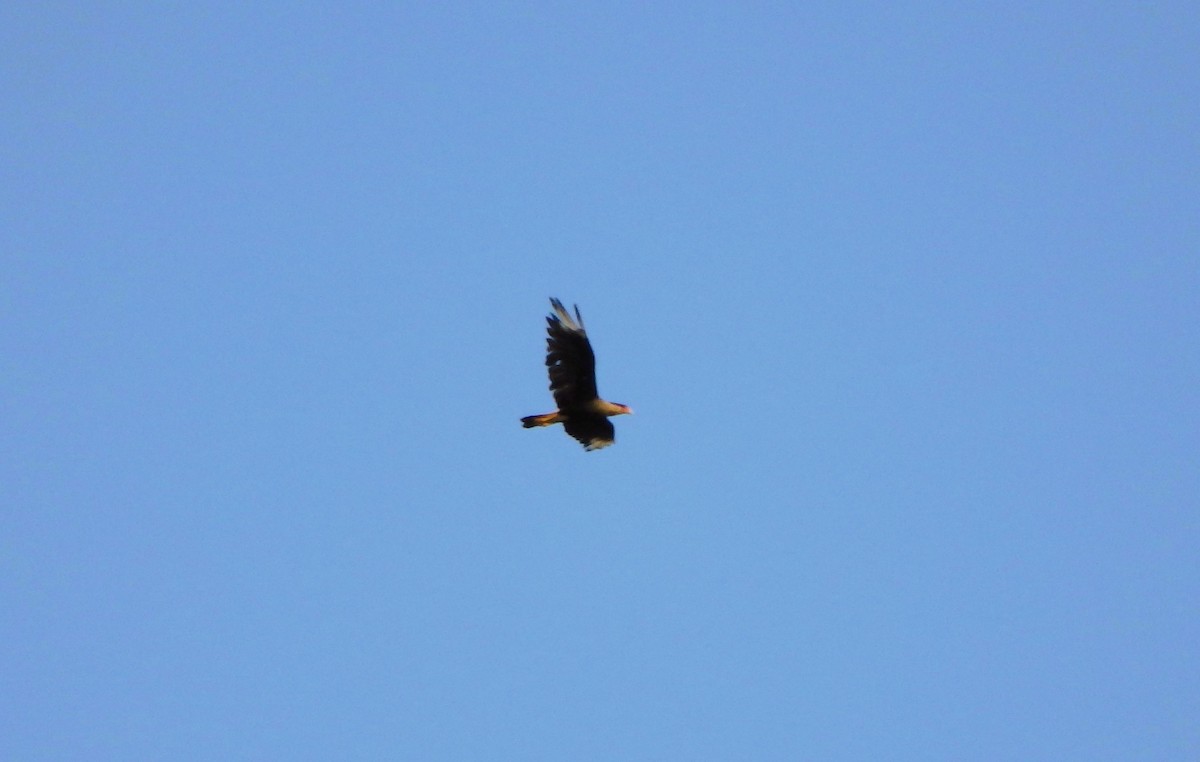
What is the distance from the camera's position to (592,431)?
30.1 metres

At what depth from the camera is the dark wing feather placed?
30.0m

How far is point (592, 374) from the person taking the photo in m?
29.3

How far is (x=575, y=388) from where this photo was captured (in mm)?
29438

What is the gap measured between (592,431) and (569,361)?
1.49 metres

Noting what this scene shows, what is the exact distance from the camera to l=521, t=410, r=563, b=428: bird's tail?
97.5ft

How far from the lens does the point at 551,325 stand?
29047 millimetres

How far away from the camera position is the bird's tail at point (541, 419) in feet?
97.5

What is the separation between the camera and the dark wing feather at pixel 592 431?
1180 inches

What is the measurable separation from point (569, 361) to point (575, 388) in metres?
0.50

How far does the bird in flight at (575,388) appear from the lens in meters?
29.0

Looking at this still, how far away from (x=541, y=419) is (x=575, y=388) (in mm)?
812

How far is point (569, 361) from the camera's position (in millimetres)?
29203

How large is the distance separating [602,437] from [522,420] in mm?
1356

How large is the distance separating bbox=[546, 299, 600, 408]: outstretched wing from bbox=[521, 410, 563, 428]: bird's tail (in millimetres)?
182
